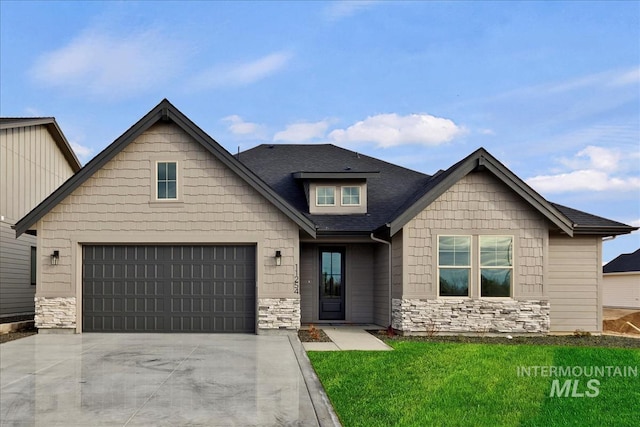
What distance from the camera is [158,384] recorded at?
8883 millimetres

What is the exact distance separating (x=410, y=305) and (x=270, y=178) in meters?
7.55

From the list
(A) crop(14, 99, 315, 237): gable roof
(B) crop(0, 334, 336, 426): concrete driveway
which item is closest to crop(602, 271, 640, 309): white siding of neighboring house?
(A) crop(14, 99, 315, 237): gable roof

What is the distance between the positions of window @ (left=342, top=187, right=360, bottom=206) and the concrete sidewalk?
404 centimetres

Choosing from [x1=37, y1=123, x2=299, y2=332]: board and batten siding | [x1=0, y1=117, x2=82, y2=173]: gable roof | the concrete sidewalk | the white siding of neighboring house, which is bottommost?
the white siding of neighboring house

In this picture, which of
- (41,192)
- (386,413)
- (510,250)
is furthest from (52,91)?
(386,413)

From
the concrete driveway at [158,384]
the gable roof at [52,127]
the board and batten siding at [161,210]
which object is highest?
the gable roof at [52,127]

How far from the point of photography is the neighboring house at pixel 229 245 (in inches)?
599

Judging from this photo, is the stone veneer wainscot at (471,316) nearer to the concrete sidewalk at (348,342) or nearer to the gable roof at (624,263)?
the concrete sidewalk at (348,342)

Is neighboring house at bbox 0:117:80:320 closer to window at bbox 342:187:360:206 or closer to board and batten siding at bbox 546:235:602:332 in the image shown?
window at bbox 342:187:360:206

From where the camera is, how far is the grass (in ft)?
23.2

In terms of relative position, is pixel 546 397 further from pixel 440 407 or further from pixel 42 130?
pixel 42 130

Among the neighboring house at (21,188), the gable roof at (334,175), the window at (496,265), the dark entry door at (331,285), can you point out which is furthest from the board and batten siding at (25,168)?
the window at (496,265)

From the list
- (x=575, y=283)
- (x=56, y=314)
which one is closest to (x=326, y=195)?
(x=575, y=283)

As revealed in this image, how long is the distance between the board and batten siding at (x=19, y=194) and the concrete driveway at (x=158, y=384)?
6.55m
